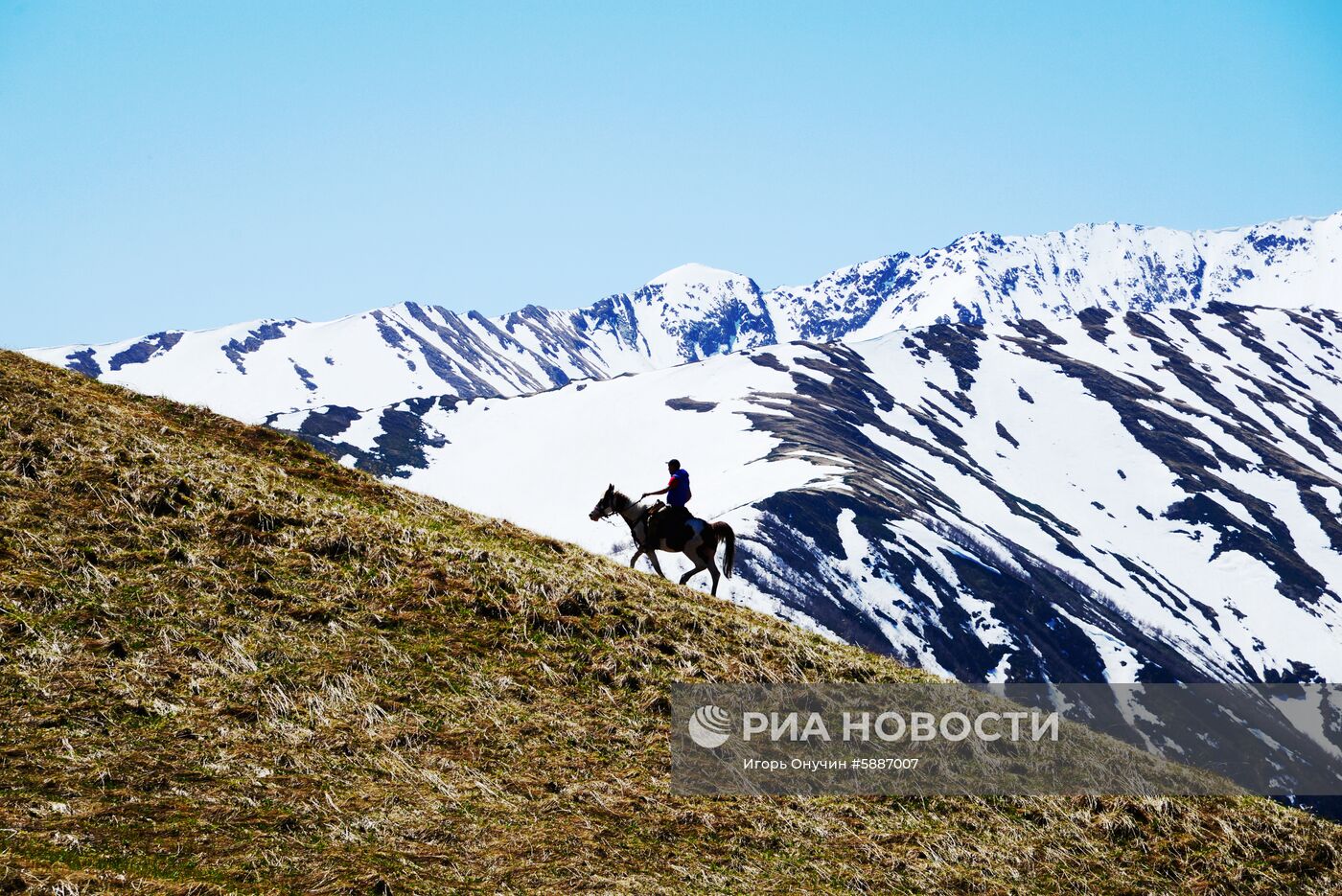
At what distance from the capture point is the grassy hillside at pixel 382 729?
1081cm

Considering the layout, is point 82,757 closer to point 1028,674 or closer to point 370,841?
point 370,841

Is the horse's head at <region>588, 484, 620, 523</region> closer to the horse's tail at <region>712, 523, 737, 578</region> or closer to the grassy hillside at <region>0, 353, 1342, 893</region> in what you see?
the horse's tail at <region>712, 523, 737, 578</region>

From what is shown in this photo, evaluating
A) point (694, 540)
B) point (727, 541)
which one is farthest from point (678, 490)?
point (727, 541)

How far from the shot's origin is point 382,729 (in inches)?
529

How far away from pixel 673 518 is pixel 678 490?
957 mm

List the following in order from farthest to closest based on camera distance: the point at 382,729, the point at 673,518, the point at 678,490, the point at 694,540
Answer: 1. the point at 694,540
2. the point at 673,518
3. the point at 678,490
4. the point at 382,729

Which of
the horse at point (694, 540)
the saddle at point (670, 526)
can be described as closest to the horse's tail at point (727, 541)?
the horse at point (694, 540)

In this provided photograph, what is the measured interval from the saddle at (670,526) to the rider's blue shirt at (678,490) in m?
0.22

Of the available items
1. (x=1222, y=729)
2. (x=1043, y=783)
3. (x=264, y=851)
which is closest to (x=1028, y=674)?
(x=1222, y=729)

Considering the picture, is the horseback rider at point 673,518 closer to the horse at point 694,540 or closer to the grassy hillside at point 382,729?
the horse at point 694,540

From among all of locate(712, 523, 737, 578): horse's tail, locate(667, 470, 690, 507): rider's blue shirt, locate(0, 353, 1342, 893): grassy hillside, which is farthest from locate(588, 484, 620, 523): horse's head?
locate(0, 353, 1342, 893): grassy hillside

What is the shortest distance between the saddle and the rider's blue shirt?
0.22m

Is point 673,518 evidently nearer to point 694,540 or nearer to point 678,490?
point 694,540

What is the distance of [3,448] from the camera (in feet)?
60.3
